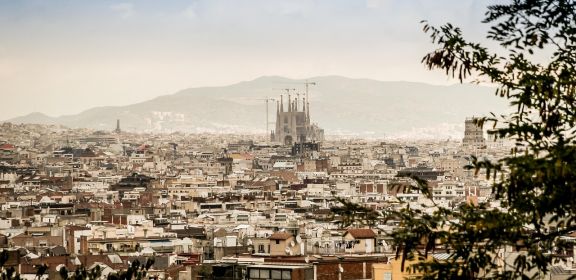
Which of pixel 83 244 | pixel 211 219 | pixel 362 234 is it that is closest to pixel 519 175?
pixel 362 234

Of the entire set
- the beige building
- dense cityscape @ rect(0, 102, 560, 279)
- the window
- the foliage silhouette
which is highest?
the foliage silhouette

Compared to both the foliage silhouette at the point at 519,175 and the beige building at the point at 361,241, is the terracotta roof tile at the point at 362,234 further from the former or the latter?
the foliage silhouette at the point at 519,175

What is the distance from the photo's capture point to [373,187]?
13388 centimetres

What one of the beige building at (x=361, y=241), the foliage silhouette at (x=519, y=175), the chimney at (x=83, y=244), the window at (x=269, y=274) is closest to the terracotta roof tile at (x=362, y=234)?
the beige building at (x=361, y=241)

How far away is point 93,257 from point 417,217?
46.6m

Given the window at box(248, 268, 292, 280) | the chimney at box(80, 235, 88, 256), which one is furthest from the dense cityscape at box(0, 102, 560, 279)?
the chimney at box(80, 235, 88, 256)

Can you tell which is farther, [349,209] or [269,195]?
[269,195]

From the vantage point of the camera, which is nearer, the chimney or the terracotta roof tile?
the terracotta roof tile

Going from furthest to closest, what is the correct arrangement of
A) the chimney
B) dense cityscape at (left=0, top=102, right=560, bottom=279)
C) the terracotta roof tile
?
the chimney
the terracotta roof tile
dense cityscape at (left=0, top=102, right=560, bottom=279)

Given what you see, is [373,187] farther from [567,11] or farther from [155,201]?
[567,11]

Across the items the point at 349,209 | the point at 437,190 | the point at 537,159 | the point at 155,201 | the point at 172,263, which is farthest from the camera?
the point at 437,190

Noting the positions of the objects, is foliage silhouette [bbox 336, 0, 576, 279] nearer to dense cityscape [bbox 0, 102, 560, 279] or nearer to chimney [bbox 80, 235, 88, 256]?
dense cityscape [bbox 0, 102, 560, 279]

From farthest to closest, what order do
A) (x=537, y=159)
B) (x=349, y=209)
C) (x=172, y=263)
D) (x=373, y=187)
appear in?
(x=373, y=187), (x=172, y=263), (x=349, y=209), (x=537, y=159)

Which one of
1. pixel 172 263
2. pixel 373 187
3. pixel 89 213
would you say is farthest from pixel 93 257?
pixel 373 187
